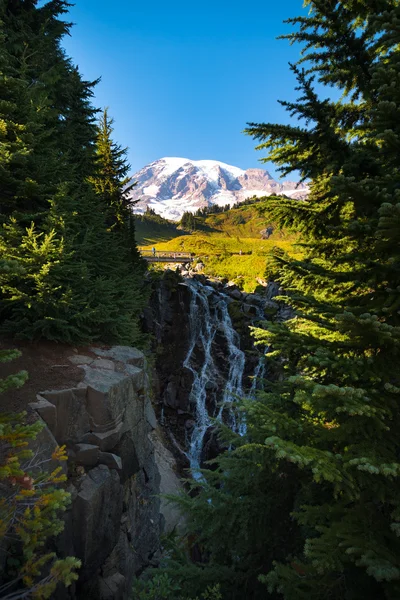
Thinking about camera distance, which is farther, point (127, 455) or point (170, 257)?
point (170, 257)

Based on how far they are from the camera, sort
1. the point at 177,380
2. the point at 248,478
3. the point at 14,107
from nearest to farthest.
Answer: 1. the point at 248,478
2. the point at 14,107
3. the point at 177,380

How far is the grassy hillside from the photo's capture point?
3965cm

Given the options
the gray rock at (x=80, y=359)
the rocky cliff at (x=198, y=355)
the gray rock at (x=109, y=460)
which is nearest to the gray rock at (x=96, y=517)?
the gray rock at (x=109, y=460)

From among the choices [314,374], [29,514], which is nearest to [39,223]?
[29,514]

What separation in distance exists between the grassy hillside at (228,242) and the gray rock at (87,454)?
790cm

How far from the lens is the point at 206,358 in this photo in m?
27.6

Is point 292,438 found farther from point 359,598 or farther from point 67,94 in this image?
point 67,94

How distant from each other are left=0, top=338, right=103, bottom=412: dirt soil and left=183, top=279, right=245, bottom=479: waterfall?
47.1 feet

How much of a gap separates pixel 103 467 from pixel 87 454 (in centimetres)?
73

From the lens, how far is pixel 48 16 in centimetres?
1497

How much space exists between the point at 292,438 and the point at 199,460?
2012 centimetres

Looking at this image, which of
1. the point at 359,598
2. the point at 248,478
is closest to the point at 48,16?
the point at 248,478

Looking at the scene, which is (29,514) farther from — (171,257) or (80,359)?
(171,257)

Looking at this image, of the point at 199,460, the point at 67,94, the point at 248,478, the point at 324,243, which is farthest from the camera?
the point at 199,460
